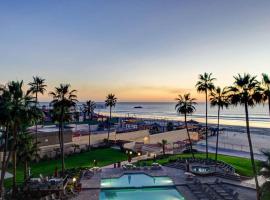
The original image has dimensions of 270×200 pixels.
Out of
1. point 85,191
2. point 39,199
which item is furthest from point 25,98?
point 85,191

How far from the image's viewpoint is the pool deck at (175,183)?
2883 centimetres

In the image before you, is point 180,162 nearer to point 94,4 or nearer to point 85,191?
point 85,191

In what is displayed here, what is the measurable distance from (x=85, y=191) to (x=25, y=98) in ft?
36.9

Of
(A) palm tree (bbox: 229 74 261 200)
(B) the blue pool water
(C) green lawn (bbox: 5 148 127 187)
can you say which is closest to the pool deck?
(B) the blue pool water

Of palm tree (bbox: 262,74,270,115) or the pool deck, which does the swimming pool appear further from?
palm tree (bbox: 262,74,270,115)

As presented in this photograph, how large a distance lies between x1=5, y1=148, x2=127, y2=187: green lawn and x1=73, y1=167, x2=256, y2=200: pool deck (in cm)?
674

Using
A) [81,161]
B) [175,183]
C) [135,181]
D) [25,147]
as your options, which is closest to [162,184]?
[175,183]

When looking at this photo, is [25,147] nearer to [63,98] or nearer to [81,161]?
[63,98]

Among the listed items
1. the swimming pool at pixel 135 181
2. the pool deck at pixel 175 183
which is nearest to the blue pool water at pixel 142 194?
the pool deck at pixel 175 183

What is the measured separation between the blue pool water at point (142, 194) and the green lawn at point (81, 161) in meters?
11.2

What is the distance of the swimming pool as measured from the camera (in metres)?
33.2

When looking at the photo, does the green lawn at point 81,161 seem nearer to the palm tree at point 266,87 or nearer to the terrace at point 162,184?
the terrace at point 162,184

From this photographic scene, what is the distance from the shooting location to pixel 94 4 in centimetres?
3153

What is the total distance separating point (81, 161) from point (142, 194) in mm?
18775
